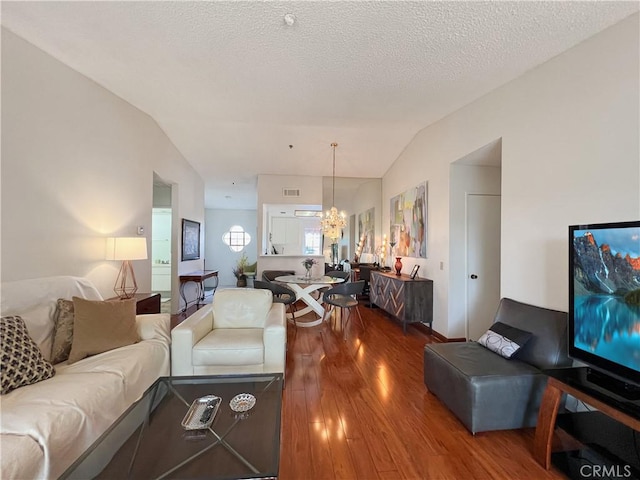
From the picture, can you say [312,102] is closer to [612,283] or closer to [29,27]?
[29,27]

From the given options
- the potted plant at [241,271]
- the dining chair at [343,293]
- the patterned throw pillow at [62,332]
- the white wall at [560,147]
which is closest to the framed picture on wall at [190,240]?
the potted plant at [241,271]

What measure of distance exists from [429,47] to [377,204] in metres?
4.71

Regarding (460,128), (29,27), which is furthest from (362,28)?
(29,27)

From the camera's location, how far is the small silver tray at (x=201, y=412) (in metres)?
1.50

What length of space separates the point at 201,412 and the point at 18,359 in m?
1.23

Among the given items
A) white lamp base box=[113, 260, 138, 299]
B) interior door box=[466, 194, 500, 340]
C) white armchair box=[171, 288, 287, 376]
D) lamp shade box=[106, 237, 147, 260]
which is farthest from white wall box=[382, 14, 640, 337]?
white lamp base box=[113, 260, 138, 299]

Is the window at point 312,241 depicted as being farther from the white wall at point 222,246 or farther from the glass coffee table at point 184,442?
the glass coffee table at point 184,442

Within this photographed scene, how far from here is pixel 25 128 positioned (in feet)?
7.65

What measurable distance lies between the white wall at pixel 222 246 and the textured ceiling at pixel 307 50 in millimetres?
6278

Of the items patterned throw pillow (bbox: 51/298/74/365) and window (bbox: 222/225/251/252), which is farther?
window (bbox: 222/225/251/252)

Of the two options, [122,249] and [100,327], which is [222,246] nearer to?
[122,249]

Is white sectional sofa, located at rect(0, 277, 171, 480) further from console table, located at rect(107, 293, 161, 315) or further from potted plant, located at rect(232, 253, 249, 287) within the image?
potted plant, located at rect(232, 253, 249, 287)

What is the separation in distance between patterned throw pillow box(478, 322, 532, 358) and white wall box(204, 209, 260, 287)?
846 cm

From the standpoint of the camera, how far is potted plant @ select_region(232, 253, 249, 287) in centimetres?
857
